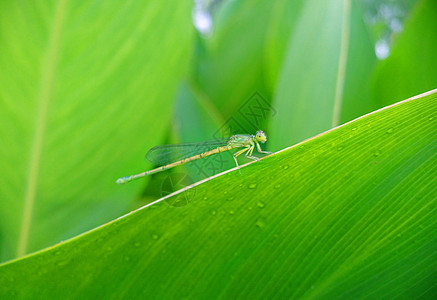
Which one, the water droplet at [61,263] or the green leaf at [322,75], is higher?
the green leaf at [322,75]

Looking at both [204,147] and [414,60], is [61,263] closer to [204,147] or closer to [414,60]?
[204,147]

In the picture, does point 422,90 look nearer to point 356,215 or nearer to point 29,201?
point 356,215

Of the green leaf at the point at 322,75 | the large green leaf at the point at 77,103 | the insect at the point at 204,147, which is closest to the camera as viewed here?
the large green leaf at the point at 77,103

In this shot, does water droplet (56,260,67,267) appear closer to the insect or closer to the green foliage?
the green foliage

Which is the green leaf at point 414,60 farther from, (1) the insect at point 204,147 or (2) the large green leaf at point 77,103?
(2) the large green leaf at point 77,103

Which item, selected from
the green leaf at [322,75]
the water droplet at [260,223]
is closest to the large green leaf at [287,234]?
the water droplet at [260,223]

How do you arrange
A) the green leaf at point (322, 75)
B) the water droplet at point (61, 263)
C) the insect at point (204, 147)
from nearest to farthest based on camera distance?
the water droplet at point (61, 263), the green leaf at point (322, 75), the insect at point (204, 147)

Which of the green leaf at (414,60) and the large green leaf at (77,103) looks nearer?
the large green leaf at (77,103)
